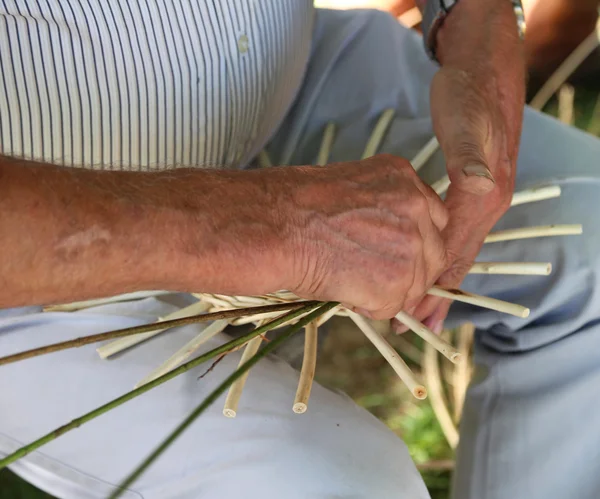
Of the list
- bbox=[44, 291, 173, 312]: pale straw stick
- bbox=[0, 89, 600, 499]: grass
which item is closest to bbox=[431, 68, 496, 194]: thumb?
bbox=[44, 291, 173, 312]: pale straw stick

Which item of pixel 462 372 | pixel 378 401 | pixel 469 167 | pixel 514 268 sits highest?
pixel 469 167

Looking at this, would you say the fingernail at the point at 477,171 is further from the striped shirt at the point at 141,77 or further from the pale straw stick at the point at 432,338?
the striped shirt at the point at 141,77

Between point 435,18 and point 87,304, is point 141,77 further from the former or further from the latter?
point 435,18

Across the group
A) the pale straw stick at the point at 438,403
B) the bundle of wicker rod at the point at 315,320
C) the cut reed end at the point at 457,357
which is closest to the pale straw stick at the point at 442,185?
the bundle of wicker rod at the point at 315,320

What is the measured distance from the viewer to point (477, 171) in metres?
0.53

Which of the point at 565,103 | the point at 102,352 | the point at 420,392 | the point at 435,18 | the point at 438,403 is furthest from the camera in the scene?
the point at 565,103

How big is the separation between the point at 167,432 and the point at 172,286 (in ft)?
0.65

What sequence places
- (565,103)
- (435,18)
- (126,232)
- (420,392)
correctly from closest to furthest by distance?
(126,232)
(420,392)
(435,18)
(565,103)

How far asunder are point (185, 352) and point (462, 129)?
356 mm

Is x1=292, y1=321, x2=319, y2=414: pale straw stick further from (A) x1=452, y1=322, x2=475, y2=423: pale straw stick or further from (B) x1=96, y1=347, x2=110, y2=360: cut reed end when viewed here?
(A) x1=452, y1=322, x2=475, y2=423: pale straw stick

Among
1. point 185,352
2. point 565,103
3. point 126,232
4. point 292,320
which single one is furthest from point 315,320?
point 565,103

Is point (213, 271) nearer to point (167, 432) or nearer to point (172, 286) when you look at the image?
point (172, 286)

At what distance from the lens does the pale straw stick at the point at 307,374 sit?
54 centimetres

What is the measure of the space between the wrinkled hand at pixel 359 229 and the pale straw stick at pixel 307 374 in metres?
0.09
